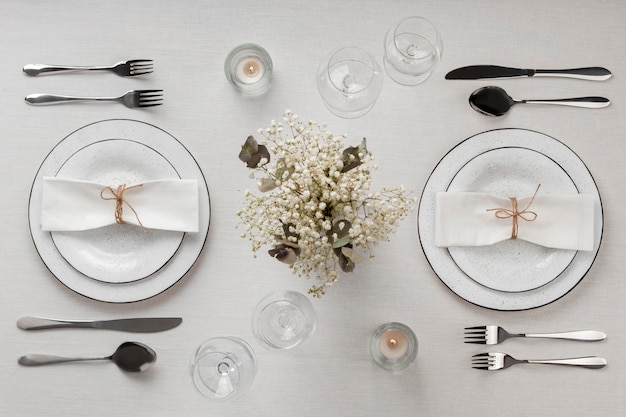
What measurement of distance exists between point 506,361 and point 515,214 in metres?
0.33

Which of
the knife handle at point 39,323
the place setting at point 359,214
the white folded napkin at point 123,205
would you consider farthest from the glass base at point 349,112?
the knife handle at point 39,323

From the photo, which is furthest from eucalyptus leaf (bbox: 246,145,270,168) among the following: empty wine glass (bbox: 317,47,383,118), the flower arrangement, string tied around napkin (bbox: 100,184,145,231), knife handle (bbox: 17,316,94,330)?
knife handle (bbox: 17,316,94,330)

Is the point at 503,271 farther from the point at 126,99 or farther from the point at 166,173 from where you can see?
the point at 126,99

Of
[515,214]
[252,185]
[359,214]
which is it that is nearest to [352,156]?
[359,214]

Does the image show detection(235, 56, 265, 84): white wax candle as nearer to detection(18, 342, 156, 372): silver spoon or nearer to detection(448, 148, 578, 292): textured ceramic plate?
detection(448, 148, 578, 292): textured ceramic plate

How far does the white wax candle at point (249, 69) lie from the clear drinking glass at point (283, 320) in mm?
476

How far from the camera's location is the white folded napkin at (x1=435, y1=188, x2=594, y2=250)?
1.29 meters

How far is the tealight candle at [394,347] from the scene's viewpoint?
4.23ft

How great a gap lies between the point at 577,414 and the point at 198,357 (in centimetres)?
85

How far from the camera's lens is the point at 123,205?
1307mm

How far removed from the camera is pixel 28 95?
52.9 inches

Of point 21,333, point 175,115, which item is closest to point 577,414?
point 175,115

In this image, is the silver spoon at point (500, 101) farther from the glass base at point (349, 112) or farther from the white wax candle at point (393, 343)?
the white wax candle at point (393, 343)

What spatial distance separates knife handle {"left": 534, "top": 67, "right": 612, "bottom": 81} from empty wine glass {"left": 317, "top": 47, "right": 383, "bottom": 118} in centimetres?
39
